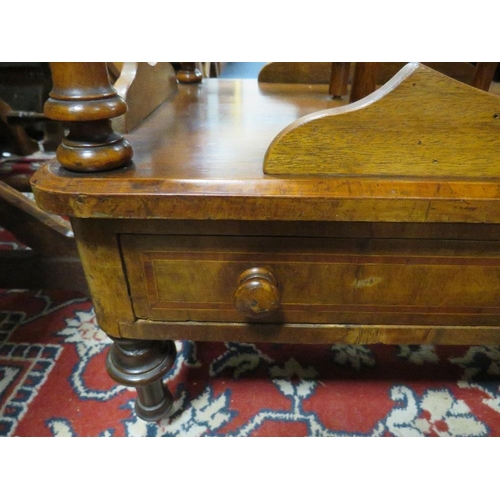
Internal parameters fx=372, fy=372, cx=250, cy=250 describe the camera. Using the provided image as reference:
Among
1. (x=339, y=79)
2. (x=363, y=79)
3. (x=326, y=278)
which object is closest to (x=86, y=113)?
(x=326, y=278)

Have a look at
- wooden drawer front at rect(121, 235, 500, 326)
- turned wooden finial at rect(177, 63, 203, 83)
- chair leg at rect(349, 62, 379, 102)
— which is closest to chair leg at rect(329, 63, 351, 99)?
chair leg at rect(349, 62, 379, 102)

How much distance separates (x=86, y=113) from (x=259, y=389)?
0.62 metres

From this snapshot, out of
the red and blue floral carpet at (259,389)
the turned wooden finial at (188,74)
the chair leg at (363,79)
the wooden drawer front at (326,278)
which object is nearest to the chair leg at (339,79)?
the chair leg at (363,79)

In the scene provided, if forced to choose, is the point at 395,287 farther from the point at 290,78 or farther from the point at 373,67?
the point at 290,78

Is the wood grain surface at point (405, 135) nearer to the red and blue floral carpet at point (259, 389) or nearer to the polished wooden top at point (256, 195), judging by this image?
the polished wooden top at point (256, 195)

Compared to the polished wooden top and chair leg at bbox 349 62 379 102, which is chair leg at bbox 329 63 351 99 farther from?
the polished wooden top

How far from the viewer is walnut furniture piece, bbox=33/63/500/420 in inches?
15.1

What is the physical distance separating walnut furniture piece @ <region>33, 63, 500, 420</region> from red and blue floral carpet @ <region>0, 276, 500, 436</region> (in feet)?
0.71

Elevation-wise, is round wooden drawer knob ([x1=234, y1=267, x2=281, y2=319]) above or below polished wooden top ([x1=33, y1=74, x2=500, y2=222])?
below

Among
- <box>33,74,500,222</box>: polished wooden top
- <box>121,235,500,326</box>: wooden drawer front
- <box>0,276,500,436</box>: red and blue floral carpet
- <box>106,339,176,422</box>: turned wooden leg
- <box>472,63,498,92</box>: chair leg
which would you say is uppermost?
<box>472,63,498,92</box>: chair leg

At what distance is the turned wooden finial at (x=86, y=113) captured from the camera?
36cm

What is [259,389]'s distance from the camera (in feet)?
2.54

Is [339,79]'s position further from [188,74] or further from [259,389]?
[259,389]

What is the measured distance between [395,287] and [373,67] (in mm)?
361
